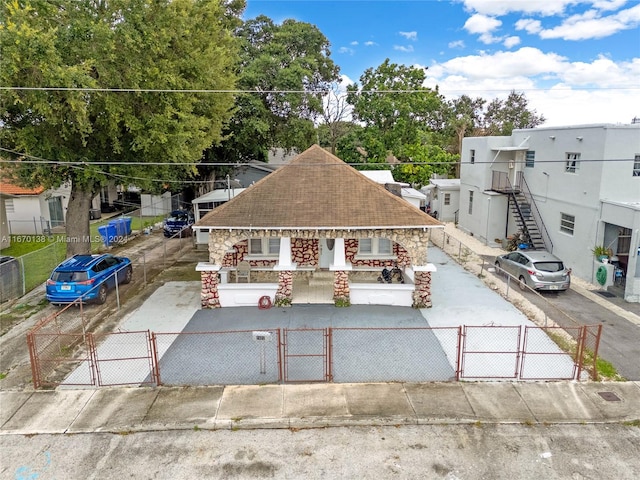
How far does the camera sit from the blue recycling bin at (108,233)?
24.3 metres

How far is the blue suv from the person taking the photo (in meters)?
14.5

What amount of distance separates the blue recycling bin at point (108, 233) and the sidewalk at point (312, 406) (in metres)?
15.5

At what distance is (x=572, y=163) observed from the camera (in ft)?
62.5

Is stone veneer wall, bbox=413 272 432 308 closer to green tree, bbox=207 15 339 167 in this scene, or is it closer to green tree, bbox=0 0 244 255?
green tree, bbox=0 0 244 255

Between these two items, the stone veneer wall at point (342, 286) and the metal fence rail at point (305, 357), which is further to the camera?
the stone veneer wall at point (342, 286)

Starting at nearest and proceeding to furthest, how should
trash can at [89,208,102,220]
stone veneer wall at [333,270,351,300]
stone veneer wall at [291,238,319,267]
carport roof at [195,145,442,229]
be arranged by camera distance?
1. carport roof at [195,145,442,229]
2. stone veneer wall at [333,270,351,300]
3. stone veneer wall at [291,238,319,267]
4. trash can at [89,208,102,220]

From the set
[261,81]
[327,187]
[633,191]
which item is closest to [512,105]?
[261,81]

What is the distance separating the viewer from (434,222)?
14062 mm

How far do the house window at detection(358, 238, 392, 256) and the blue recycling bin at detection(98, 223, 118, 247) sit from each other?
1493cm

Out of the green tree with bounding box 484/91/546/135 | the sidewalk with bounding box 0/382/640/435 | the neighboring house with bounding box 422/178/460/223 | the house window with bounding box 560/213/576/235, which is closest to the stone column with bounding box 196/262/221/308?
the sidewalk with bounding box 0/382/640/435

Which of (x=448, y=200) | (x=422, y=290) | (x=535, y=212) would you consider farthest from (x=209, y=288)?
(x=448, y=200)

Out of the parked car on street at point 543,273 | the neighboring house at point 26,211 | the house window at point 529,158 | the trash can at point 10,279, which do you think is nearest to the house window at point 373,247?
the parked car on street at point 543,273

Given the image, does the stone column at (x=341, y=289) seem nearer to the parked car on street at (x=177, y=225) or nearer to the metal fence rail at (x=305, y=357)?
the metal fence rail at (x=305, y=357)

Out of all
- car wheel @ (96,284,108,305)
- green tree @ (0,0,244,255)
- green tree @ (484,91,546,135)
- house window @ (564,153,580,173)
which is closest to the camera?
green tree @ (0,0,244,255)
